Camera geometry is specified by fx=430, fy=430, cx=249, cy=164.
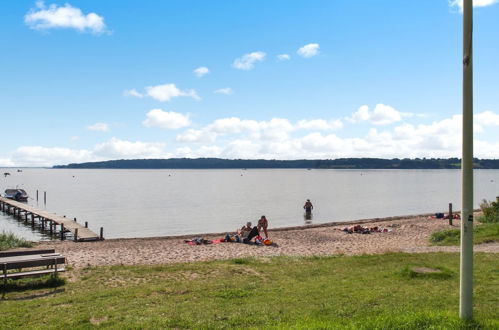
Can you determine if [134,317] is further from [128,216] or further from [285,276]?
[128,216]

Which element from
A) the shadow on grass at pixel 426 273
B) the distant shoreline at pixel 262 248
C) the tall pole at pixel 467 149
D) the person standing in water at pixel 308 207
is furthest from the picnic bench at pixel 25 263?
the person standing in water at pixel 308 207

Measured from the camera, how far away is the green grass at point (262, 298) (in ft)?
26.7

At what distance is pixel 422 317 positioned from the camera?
750 cm

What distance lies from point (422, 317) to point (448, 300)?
2.54 metres

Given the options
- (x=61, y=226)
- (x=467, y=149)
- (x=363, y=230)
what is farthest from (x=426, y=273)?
(x=61, y=226)

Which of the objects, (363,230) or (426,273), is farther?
(363,230)

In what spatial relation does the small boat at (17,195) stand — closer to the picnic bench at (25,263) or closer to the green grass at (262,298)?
the green grass at (262,298)

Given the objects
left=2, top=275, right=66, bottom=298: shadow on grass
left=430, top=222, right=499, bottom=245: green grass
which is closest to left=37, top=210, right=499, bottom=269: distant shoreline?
left=430, top=222, right=499, bottom=245: green grass

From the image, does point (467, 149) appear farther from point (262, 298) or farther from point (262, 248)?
point (262, 248)

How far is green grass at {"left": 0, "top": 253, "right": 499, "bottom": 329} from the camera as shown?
26.7ft

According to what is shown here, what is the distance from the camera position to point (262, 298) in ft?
34.6

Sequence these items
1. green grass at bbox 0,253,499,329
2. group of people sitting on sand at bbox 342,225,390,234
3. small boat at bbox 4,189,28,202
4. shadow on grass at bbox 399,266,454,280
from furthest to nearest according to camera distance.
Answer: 1. small boat at bbox 4,189,28,202
2. group of people sitting on sand at bbox 342,225,390,234
3. shadow on grass at bbox 399,266,454,280
4. green grass at bbox 0,253,499,329

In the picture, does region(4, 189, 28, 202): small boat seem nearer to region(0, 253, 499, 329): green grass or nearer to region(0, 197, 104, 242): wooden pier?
region(0, 197, 104, 242): wooden pier

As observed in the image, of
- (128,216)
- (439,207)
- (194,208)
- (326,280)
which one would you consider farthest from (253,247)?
(439,207)
